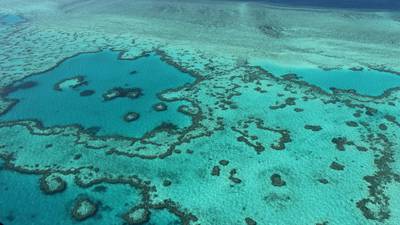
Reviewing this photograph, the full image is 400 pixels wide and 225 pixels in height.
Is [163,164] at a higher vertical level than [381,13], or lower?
lower

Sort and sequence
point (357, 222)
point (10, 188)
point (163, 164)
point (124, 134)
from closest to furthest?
point (357, 222) → point (10, 188) → point (163, 164) → point (124, 134)

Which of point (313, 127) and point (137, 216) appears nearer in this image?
point (137, 216)

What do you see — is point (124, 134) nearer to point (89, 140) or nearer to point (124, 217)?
point (89, 140)

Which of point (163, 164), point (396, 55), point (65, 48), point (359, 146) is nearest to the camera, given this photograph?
point (163, 164)

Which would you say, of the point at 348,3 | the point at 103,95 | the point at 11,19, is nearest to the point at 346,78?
the point at 103,95

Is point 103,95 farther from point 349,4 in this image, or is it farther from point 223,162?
point 349,4

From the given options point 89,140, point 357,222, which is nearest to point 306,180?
point 357,222
